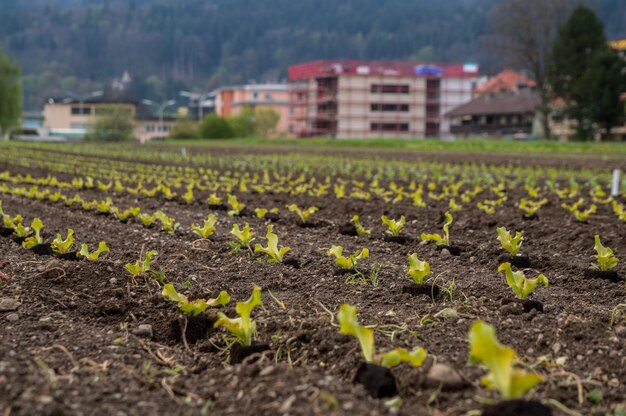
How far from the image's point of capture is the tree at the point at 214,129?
73.4 metres

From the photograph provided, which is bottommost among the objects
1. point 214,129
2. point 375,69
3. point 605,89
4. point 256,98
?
point 214,129

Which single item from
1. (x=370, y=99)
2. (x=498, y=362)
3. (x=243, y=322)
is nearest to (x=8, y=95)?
(x=370, y=99)

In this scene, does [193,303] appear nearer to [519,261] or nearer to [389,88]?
[519,261]

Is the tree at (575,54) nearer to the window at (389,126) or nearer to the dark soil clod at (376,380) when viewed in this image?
the window at (389,126)

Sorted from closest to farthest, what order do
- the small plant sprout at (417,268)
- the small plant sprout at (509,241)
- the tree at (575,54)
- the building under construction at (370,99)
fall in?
the small plant sprout at (417,268) < the small plant sprout at (509,241) < the tree at (575,54) < the building under construction at (370,99)

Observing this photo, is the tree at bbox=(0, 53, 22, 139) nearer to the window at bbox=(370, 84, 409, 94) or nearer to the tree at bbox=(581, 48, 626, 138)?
the window at bbox=(370, 84, 409, 94)

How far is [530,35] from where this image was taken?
59.6 meters

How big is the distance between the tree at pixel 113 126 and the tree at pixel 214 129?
27.9 feet

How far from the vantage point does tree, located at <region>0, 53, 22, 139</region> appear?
77688 mm

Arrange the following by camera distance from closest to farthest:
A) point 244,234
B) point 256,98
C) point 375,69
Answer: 1. point 244,234
2. point 375,69
3. point 256,98

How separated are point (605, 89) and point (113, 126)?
154 feet

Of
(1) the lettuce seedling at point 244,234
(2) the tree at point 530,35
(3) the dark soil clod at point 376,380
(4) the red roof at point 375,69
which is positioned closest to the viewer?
(3) the dark soil clod at point 376,380

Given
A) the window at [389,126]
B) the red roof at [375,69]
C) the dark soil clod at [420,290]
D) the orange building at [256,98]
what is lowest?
the dark soil clod at [420,290]

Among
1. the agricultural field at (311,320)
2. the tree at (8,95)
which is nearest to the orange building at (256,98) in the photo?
the tree at (8,95)
